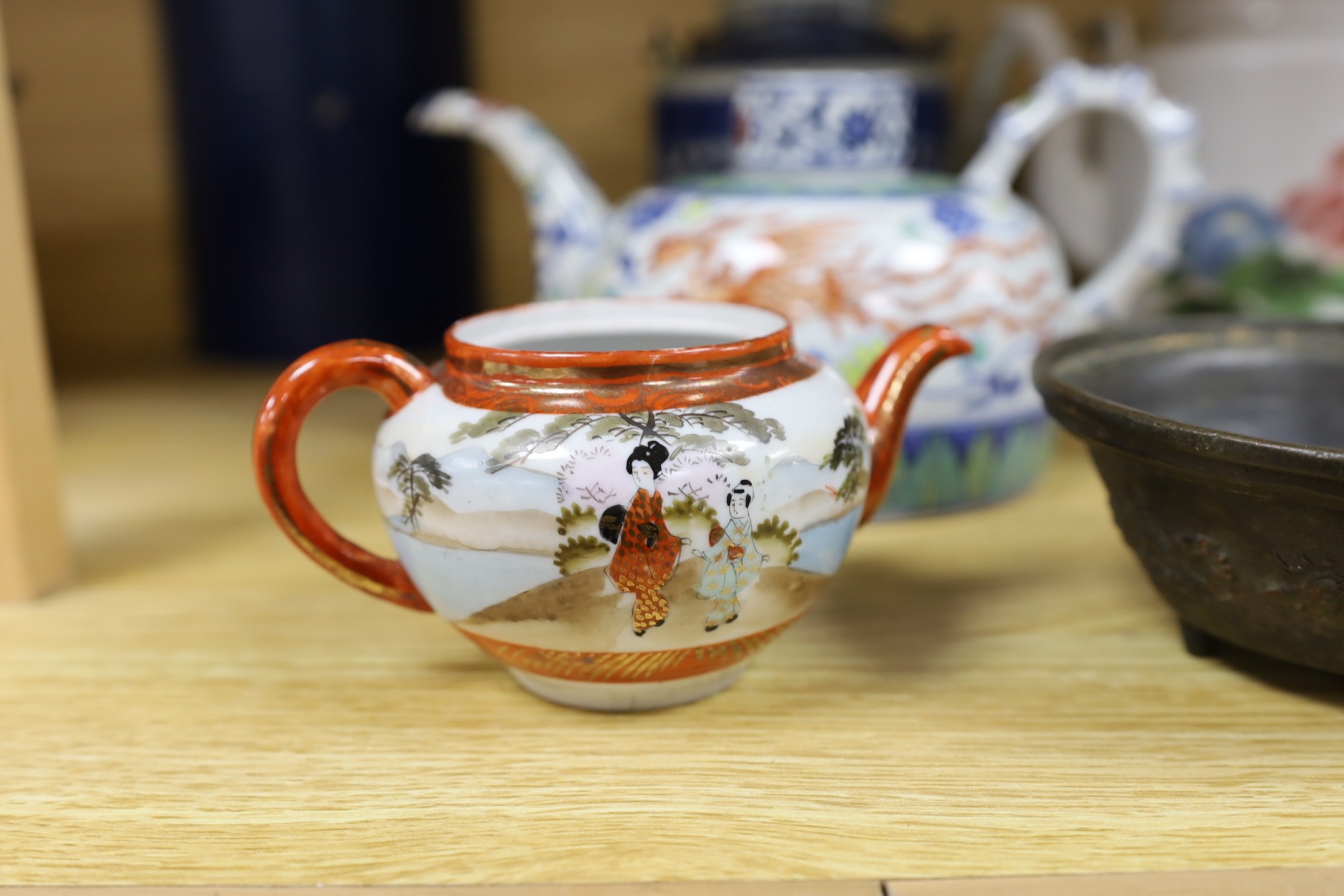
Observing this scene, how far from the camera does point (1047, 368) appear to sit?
0.57 metres

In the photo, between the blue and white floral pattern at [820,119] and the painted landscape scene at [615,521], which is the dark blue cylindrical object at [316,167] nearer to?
the blue and white floral pattern at [820,119]

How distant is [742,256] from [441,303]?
0.51 m

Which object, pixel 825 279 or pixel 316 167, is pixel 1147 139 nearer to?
pixel 825 279

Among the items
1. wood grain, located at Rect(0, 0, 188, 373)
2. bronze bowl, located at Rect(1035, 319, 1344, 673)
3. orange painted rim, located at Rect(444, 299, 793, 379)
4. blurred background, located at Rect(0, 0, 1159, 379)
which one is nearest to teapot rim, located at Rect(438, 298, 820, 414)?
orange painted rim, located at Rect(444, 299, 793, 379)

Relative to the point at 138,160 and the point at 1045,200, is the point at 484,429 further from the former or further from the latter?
the point at 138,160

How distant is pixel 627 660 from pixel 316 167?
2.43 ft

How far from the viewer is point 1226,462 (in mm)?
450

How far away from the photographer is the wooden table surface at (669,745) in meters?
0.42

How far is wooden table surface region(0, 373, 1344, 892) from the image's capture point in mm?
420

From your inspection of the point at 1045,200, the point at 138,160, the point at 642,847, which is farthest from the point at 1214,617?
the point at 138,160

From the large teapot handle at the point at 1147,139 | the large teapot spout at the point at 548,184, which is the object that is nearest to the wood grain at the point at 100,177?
the large teapot spout at the point at 548,184

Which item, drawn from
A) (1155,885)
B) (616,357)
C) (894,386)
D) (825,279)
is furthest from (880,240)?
(1155,885)

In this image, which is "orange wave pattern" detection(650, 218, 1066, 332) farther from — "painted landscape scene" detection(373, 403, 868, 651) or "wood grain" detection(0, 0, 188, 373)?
"wood grain" detection(0, 0, 188, 373)

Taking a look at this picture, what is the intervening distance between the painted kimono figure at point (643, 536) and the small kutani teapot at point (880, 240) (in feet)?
0.88
